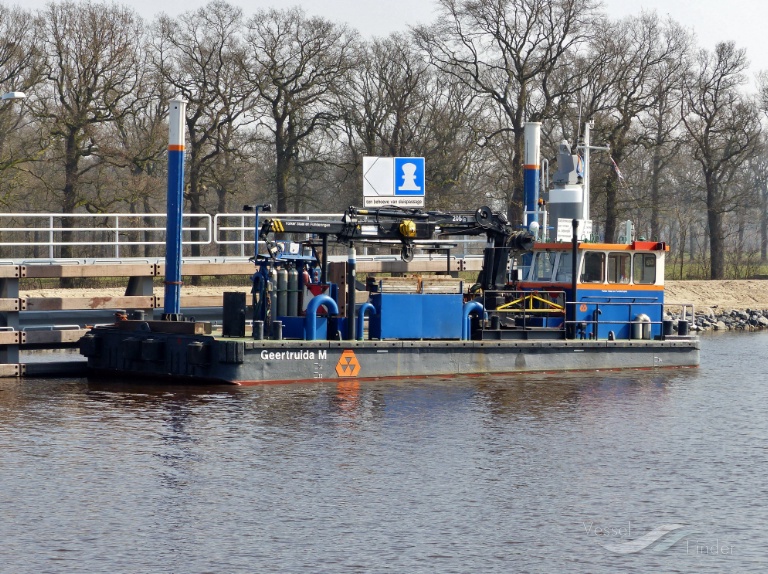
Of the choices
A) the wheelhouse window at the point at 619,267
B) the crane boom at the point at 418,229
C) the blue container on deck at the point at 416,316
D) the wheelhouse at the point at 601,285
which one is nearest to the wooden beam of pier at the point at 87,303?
the crane boom at the point at 418,229

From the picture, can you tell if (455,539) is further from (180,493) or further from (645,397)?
(645,397)

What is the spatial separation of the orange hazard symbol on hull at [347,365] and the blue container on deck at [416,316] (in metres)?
0.80

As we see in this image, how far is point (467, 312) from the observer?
23.8m

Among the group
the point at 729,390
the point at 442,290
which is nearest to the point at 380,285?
the point at 442,290

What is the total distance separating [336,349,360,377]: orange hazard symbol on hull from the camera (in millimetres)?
22547

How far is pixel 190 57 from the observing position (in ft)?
145

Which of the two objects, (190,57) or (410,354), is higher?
(190,57)

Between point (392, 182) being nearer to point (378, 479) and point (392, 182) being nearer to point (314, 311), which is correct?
point (314, 311)

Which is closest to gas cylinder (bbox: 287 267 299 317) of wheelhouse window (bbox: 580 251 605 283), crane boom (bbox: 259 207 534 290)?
crane boom (bbox: 259 207 534 290)

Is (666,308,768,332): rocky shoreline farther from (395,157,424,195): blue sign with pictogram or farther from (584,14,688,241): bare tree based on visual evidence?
(395,157,424,195): blue sign with pictogram

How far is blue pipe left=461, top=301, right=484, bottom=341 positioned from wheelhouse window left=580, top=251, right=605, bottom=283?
270cm

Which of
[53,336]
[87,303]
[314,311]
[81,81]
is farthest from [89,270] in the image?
[81,81]

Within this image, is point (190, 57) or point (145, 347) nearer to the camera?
point (145, 347)

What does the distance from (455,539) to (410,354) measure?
35.6ft
